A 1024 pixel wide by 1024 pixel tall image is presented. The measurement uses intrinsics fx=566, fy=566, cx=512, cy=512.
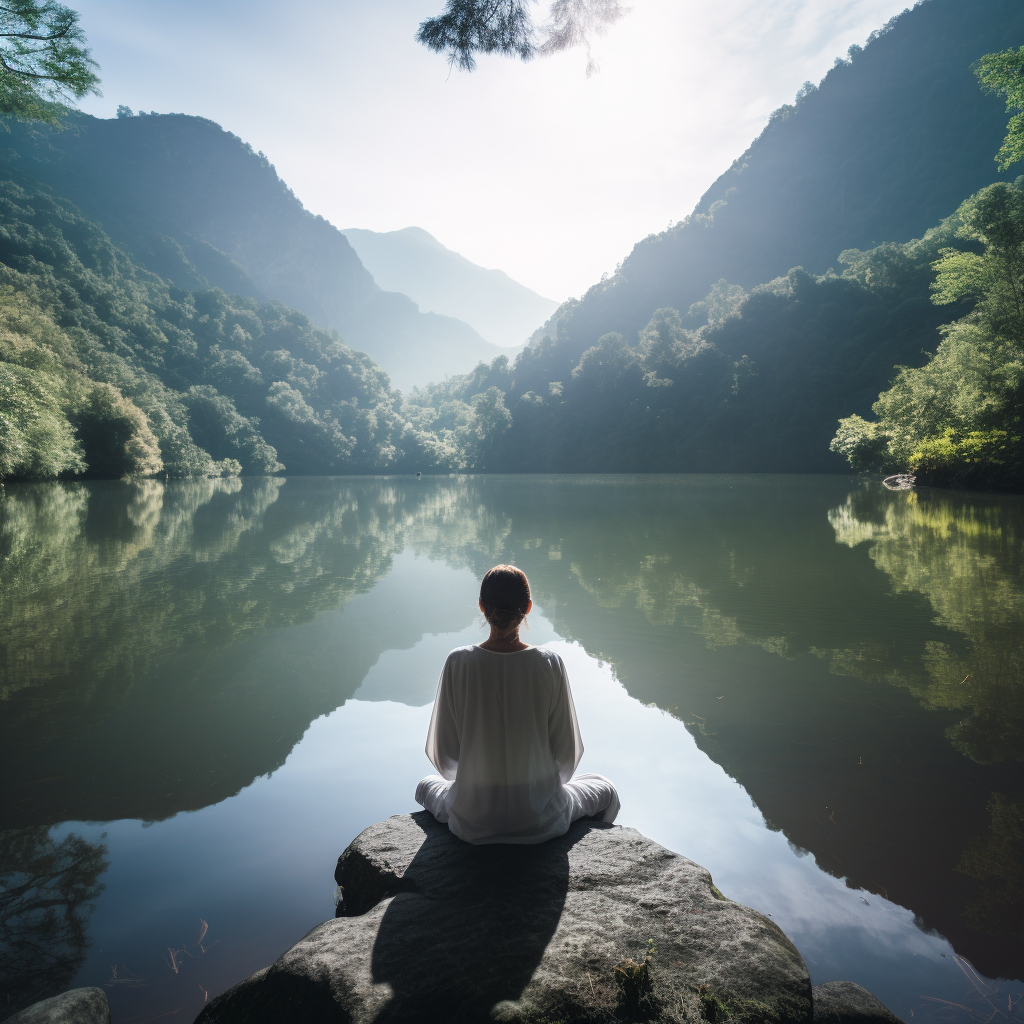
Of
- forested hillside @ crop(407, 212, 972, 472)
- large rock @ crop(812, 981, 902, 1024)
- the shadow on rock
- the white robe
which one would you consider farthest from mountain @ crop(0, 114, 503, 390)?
large rock @ crop(812, 981, 902, 1024)

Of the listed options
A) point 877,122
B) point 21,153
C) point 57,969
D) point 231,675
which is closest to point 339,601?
point 231,675

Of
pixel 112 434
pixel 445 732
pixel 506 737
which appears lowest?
pixel 112 434

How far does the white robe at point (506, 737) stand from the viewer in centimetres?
221

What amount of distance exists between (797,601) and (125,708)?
24.6 ft

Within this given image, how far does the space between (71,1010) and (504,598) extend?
1.85 meters

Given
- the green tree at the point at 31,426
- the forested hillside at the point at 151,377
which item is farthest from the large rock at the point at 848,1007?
the forested hillside at the point at 151,377

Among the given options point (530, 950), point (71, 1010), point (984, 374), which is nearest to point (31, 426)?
point (71, 1010)

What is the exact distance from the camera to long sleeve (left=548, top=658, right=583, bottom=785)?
7.59 ft

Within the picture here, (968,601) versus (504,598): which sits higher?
(504,598)

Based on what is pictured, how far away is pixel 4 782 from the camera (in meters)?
3.35

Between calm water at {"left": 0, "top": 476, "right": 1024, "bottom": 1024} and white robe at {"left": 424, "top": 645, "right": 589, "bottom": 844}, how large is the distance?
2.91 feet

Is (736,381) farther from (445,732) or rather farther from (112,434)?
(445,732)

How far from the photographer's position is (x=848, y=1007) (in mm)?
1742

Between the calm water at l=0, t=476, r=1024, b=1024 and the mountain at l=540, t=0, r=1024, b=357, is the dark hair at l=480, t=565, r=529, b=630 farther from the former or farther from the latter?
the mountain at l=540, t=0, r=1024, b=357
